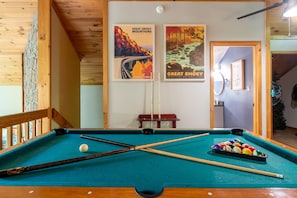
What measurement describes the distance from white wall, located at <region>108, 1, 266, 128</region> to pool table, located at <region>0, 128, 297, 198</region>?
211cm

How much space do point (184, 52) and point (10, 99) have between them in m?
4.94

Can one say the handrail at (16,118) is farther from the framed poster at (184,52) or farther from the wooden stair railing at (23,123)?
the framed poster at (184,52)

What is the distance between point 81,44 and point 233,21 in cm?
299

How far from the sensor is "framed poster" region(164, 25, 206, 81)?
3.70 metres

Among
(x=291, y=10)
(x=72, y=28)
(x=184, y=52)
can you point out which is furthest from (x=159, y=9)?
(x=291, y=10)

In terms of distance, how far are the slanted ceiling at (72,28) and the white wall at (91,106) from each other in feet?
1.77

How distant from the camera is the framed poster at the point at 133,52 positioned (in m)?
3.68

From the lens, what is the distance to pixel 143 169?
106 cm

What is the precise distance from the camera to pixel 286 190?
2.71ft

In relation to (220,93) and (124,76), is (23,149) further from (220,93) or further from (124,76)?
(220,93)

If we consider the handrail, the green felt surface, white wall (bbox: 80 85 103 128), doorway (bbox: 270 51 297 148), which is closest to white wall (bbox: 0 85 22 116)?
white wall (bbox: 80 85 103 128)

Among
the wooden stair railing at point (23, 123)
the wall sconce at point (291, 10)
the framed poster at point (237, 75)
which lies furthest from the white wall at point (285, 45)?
the wooden stair railing at point (23, 123)

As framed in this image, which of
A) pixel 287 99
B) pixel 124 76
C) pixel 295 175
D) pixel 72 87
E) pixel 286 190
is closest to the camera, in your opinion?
pixel 286 190

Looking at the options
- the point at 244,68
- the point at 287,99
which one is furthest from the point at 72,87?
the point at 287,99
